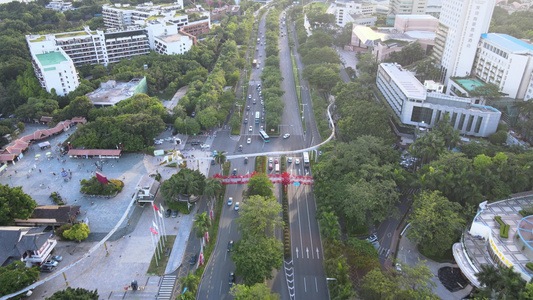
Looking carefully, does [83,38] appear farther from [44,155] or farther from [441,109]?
[441,109]

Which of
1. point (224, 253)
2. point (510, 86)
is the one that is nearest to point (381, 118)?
point (510, 86)

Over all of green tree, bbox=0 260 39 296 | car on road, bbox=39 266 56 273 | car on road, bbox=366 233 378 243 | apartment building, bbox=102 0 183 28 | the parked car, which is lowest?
the parked car

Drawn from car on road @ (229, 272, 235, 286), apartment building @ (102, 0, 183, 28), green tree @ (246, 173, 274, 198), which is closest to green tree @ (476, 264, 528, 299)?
car on road @ (229, 272, 235, 286)

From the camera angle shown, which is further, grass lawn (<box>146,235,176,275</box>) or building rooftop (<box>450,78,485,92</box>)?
building rooftop (<box>450,78,485,92</box>)

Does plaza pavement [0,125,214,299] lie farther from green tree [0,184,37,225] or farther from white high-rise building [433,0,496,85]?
white high-rise building [433,0,496,85]

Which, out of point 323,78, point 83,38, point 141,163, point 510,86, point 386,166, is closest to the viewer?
point 386,166

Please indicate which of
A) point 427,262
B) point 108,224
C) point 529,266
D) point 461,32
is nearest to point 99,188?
point 108,224
